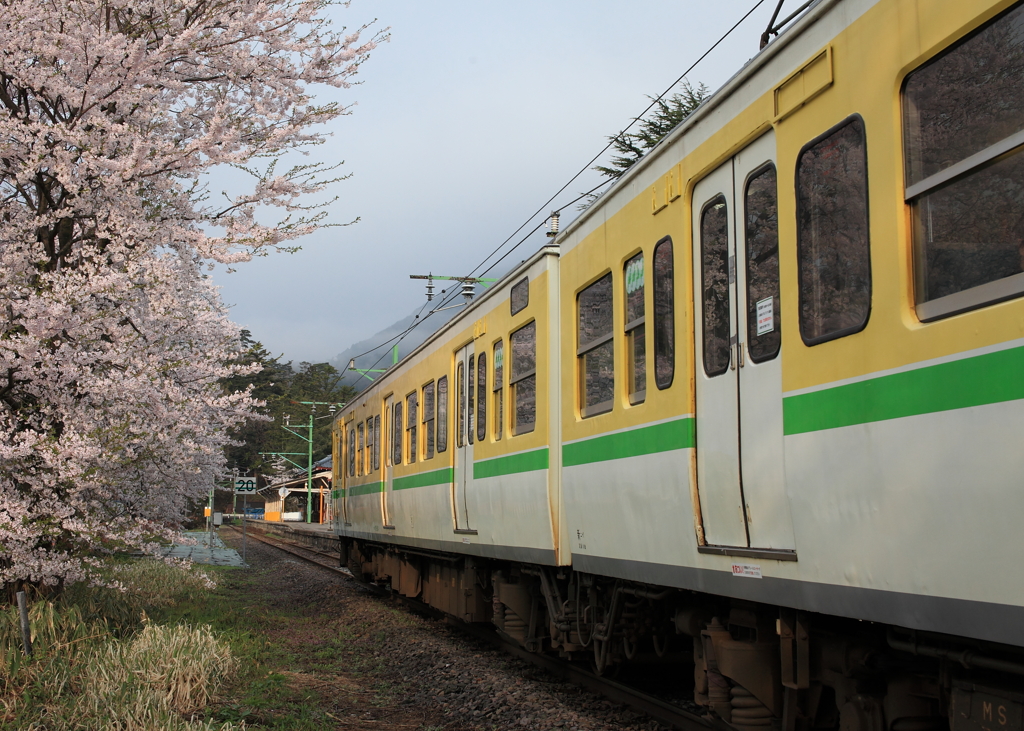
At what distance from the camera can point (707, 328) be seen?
4.66 meters

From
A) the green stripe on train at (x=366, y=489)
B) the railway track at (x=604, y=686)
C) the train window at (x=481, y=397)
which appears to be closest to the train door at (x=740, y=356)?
the railway track at (x=604, y=686)

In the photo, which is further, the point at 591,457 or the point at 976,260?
the point at 591,457

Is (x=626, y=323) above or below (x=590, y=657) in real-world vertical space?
above

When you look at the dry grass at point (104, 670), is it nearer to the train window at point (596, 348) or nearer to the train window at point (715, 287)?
the train window at point (596, 348)

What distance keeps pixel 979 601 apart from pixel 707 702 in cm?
227

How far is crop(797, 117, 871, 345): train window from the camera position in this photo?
11.5 feet

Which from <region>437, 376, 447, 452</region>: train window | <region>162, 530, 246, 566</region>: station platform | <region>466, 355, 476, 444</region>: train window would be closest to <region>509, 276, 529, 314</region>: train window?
<region>466, 355, 476, 444</region>: train window

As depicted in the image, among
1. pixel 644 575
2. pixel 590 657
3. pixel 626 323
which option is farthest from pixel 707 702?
pixel 590 657

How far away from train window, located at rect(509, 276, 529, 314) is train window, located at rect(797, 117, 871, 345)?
3.86 m

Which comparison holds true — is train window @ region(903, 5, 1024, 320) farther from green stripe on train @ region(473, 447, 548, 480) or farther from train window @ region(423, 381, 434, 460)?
train window @ region(423, 381, 434, 460)

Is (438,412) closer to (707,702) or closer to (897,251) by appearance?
(707,702)

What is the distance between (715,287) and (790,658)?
5.65 ft

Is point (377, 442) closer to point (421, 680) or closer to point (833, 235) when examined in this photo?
point (421, 680)

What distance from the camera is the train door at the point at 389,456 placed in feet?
42.1
